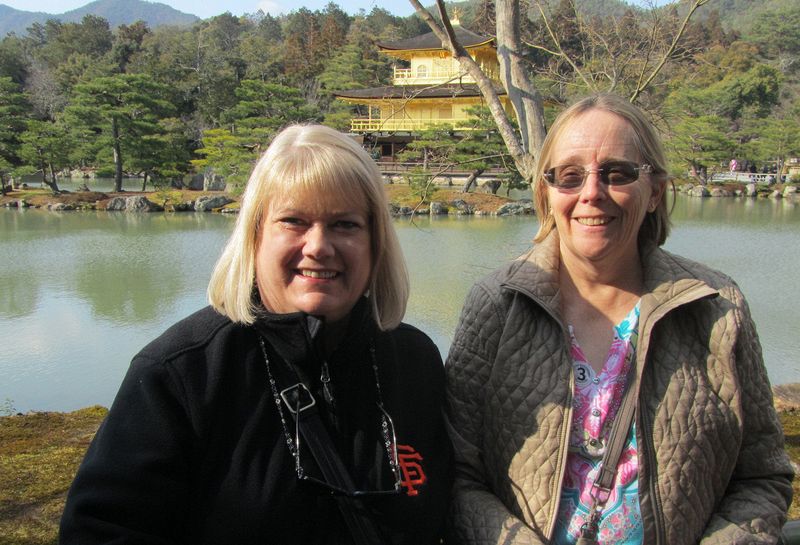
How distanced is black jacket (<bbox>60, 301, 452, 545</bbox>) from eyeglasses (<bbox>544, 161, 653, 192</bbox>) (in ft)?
1.60

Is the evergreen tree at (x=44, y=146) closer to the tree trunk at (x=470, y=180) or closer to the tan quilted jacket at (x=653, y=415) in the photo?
the tree trunk at (x=470, y=180)

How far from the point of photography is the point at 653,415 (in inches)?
48.5

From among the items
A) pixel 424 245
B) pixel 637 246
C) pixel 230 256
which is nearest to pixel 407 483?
pixel 230 256

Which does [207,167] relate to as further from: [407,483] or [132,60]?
[407,483]

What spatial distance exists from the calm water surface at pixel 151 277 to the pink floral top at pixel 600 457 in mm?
3363

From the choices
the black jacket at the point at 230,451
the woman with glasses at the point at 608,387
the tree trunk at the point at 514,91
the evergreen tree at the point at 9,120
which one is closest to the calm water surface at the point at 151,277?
the tree trunk at the point at 514,91

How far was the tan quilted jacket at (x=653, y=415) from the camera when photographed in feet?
4.00

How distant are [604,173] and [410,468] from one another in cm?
68

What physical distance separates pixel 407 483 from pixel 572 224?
0.60 meters

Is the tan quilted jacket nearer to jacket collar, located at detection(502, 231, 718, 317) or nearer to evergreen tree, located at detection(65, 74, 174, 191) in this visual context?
jacket collar, located at detection(502, 231, 718, 317)

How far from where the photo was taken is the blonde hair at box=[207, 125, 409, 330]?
1.13m

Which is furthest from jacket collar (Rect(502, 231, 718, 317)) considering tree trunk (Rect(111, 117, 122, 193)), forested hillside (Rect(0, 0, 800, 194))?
tree trunk (Rect(111, 117, 122, 193))

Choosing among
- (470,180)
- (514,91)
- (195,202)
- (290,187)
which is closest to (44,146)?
(195,202)

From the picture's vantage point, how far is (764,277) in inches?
349
